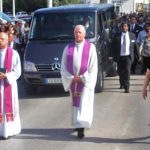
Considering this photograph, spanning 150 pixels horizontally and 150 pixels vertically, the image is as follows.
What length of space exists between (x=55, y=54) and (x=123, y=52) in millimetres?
1905

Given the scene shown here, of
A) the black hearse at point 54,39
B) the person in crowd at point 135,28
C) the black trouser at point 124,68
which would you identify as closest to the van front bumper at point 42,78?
the black hearse at point 54,39

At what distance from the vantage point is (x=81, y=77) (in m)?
8.85

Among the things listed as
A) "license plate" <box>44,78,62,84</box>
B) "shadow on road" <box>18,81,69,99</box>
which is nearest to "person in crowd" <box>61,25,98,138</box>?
"license plate" <box>44,78,62,84</box>

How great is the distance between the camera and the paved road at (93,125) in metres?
8.42

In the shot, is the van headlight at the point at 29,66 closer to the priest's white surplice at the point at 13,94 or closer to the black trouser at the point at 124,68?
the black trouser at the point at 124,68

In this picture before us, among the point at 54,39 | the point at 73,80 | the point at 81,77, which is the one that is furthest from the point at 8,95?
the point at 54,39

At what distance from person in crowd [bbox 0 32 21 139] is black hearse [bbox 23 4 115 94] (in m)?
4.56

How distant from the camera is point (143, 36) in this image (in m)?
17.9

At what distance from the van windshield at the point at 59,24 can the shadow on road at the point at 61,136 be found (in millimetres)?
5113

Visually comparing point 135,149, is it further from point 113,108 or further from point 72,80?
point 113,108

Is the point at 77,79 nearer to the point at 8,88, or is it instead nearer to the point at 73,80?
the point at 73,80

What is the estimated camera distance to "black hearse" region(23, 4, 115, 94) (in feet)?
44.5

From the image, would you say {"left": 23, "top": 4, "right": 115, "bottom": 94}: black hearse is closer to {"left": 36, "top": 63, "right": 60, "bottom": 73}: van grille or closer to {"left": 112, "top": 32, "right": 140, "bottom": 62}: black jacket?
{"left": 36, "top": 63, "right": 60, "bottom": 73}: van grille

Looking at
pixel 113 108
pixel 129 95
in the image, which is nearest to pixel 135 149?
pixel 113 108
